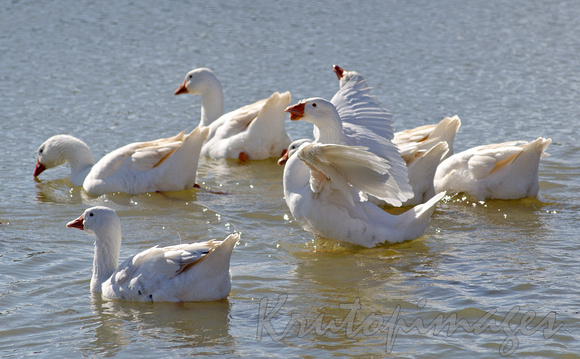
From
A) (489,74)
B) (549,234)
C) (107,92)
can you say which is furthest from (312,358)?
(489,74)

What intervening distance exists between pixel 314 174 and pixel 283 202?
6.56 feet

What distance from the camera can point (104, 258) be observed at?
6.48 meters

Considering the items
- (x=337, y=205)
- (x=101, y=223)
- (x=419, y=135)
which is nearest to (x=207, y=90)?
(x=419, y=135)

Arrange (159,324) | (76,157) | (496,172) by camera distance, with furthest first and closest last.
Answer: (76,157) → (496,172) → (159,324)

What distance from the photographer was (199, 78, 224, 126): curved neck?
1250 cm

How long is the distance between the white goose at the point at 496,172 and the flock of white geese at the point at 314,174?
1 centimetres

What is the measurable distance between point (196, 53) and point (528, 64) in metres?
7.24

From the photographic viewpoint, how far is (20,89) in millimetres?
14281

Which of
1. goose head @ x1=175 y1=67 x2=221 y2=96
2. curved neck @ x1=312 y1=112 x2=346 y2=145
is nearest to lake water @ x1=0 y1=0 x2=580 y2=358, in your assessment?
goose head @ x1=175 y1=67 x2=221 y2=96

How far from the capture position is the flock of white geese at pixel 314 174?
6109mm

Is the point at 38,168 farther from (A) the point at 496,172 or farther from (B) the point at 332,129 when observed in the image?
(A) the point at 496,172

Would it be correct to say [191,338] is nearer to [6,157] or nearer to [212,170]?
[212,170]

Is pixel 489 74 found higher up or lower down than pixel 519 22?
lower down

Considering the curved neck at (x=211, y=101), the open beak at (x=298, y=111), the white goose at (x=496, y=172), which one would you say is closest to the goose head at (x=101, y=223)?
the open beak at (x=298, y=111)
